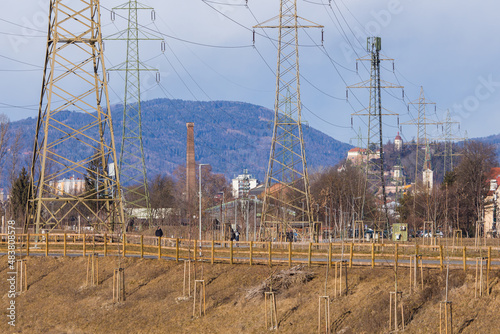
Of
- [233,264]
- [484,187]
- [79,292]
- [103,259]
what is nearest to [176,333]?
[233,264]

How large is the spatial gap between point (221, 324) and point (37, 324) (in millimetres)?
8949

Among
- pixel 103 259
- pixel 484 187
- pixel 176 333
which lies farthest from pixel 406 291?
pixel 484 187

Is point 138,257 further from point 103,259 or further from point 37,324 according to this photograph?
point 37,324

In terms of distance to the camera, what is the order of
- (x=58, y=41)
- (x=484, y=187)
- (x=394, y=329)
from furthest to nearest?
(x=484, y=187)
(x=58, y=41)
(x=394, y=329)

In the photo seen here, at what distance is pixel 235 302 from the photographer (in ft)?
96.2

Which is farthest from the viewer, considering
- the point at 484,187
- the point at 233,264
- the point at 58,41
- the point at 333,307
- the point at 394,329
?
the point at 484,187

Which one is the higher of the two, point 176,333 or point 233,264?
point 233,264

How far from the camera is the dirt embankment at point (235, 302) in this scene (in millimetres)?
24781

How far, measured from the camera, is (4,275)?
132ft

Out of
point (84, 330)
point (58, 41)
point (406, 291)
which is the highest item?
point (58, 41)

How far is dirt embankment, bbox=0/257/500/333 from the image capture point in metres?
24.8

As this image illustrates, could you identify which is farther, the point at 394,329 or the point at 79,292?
the point at 79,292

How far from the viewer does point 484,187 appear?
89938mm

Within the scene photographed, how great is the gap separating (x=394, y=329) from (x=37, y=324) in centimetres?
1584
